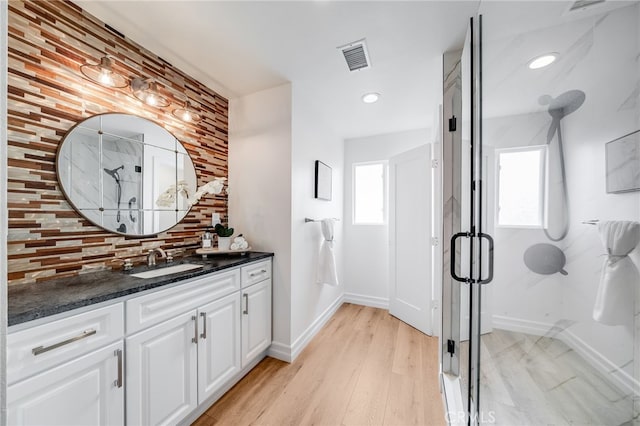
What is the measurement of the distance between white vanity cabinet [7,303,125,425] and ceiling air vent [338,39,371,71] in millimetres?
2016

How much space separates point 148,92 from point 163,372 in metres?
1.78

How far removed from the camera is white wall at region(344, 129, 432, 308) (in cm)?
323

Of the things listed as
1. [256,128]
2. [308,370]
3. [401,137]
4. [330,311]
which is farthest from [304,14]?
[330,311]

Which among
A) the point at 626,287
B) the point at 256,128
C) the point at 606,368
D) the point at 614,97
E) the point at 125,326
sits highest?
the point at 256,128

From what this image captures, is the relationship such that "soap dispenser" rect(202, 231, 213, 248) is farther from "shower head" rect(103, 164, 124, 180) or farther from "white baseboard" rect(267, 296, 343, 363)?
"white baseboard" rect(267, 296, 343, 363)

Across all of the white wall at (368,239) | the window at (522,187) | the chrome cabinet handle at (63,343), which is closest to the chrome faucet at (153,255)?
the chrome cabinet handle at (63,343)

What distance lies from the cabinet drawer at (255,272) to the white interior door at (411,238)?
167 cm

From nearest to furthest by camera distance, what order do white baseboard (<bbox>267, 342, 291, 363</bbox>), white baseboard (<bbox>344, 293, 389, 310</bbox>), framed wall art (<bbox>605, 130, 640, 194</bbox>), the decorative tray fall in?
framed wall art (<bbox>605, 130, 640, 194</bbox>), the decorative tray, white baseboard (<bbox>267, 342, 291, 363</bbox>), white baseboard (<bbox>344, 293, 389, 310</bbox>)

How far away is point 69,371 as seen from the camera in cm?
88

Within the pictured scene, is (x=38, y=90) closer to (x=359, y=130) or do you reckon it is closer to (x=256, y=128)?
(x=256, y=128)

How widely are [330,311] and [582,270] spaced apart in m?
2.64

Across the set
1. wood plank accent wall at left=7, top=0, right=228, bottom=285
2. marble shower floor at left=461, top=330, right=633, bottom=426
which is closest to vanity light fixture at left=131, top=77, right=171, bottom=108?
wood plank accent wall at left=7, top=0, right=228, bottom=285

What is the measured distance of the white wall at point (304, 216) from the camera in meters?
2.08

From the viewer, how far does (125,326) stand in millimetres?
1053
